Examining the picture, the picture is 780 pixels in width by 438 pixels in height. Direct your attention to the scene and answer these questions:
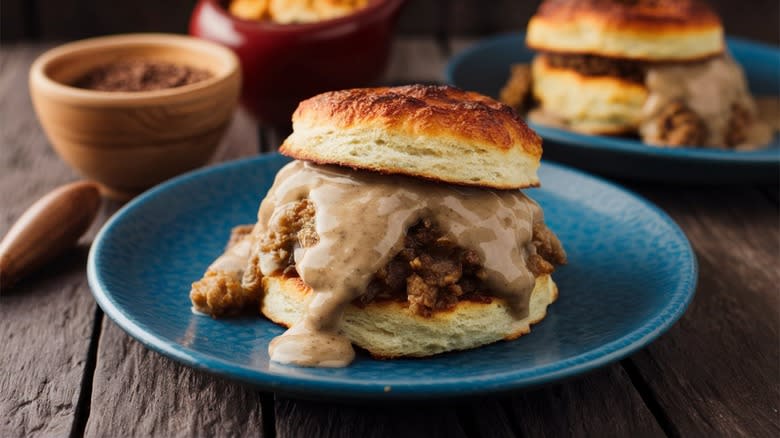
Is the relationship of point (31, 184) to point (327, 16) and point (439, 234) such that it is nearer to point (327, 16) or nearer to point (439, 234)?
point (327, 16)

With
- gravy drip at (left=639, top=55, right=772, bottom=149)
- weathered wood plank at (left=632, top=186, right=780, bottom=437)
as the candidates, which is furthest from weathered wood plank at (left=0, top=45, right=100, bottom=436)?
gravy drip at (left=639, top=55, right=772, bottom=149)

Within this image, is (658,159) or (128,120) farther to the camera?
(658,159)

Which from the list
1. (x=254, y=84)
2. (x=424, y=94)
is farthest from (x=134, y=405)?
(x=254, y=84)

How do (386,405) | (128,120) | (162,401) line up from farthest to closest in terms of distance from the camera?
(128,120)
(162,401)
(386,405)

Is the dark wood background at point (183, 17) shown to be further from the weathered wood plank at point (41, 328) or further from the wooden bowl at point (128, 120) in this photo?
the wooden bowl at point (128, 120)

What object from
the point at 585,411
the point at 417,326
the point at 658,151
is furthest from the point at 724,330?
the point at 417,326

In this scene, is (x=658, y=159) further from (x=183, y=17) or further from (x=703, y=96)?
(x=183, y=17)

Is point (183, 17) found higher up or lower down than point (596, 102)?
lower down
